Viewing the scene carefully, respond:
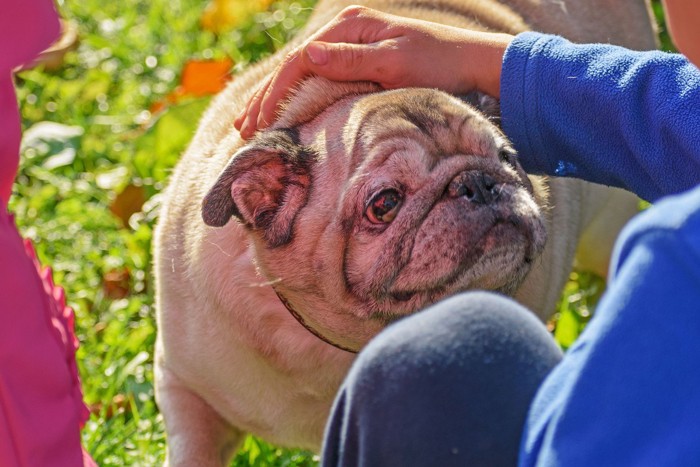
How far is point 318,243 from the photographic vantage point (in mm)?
2576

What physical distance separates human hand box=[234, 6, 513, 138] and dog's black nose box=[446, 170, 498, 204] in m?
0.35

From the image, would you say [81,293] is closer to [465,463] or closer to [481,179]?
[481,179]

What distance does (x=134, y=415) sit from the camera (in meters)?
3.26

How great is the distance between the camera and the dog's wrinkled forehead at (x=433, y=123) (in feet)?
8.36

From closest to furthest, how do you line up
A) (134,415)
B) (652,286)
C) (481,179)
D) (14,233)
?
Result: (652,286), (14,233), (481,179), (134,415)

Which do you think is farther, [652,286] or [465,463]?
[465,463]

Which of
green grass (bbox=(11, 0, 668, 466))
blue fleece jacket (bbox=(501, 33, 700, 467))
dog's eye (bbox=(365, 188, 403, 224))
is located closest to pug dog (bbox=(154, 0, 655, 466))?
dog's eye (bbox=(365, 188, 403, 224))

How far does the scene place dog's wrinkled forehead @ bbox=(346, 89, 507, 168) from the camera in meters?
2.55

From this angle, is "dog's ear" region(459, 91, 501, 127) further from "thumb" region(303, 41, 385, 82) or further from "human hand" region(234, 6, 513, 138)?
"thumb" region(303, 41, 385, 82)

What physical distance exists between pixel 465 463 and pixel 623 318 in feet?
1.05

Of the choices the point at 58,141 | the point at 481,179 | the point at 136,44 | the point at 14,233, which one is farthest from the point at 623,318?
the point at 136,44

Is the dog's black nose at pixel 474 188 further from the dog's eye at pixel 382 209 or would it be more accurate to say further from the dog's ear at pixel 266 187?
the dog's ear at pixel 266 187

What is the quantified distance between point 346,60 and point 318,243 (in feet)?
1.57

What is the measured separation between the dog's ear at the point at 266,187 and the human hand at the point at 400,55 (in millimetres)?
219
